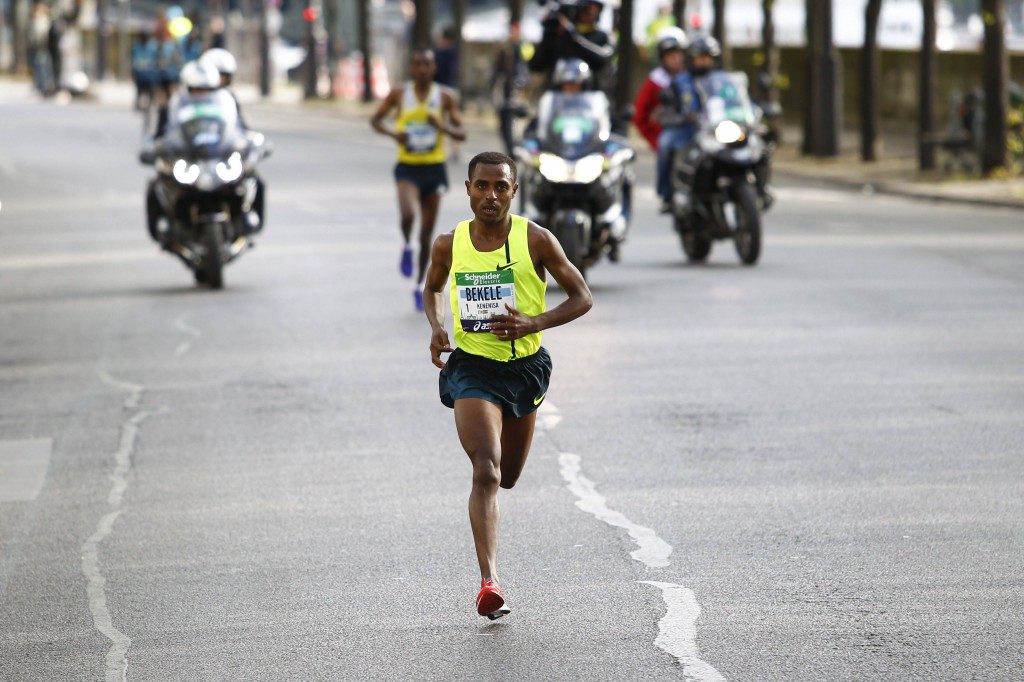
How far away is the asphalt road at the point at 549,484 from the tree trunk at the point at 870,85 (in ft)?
44.2

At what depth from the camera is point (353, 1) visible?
11319 centimetres

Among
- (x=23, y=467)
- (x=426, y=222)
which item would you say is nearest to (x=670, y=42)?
(x=426, y=222)

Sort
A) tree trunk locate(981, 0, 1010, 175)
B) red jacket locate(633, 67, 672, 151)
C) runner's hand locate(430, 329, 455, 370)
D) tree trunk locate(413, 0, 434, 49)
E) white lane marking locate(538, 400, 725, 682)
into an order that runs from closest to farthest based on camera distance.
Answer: white lane marking locate(538, 400, 725, 682) < runner's hand locate(430, 329, 455, 370) < red jacket locate(633, 67, 672, 151) < tree trunk locate(981, 0, 1010, 175) < tree trunk locate(413, 0, 434, 49)

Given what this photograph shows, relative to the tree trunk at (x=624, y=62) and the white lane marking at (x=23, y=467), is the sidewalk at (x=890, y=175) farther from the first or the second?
the white lane marking at (x=23, y=467)

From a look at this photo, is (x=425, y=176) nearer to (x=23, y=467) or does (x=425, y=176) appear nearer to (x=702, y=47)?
(x=702, y=47)

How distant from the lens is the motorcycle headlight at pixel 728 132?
18234mm

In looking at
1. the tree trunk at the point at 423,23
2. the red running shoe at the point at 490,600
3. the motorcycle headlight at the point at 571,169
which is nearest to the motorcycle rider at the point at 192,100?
the motorcycle headlight at the point at 571,169

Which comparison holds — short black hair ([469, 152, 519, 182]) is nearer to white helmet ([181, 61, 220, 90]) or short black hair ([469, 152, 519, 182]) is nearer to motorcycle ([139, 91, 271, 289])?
motorcycle ([139, 91, 271, 289])

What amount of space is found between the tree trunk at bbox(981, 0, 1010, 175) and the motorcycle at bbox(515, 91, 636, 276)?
11.9 meters

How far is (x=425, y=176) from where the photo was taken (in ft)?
53.7

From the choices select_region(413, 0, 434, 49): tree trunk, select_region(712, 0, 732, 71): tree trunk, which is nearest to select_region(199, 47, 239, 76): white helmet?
select_region(712, 0, 732, 71): tree trunk

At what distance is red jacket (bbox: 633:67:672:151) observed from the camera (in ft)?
63.7

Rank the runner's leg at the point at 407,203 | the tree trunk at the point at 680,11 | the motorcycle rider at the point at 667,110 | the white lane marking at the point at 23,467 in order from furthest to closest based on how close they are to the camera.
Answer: the tree trunk at the point at 680,11 → the motorcycle rider at the point at 667,110 → the runner's leg at the point at 407,203 → the white lane marking at the point at 23,467

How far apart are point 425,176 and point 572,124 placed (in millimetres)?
1278
